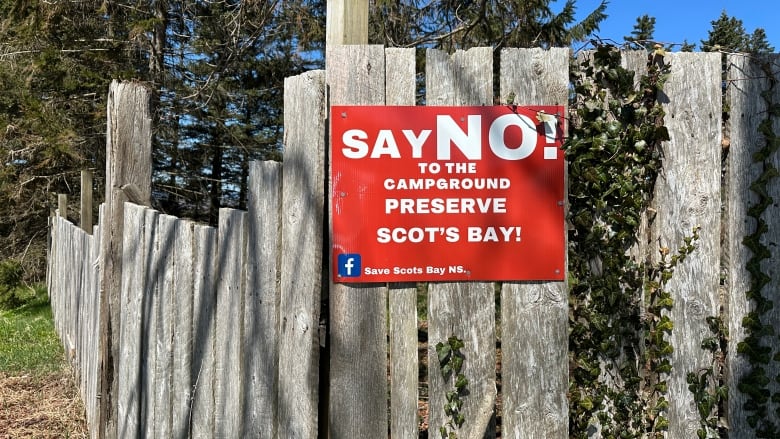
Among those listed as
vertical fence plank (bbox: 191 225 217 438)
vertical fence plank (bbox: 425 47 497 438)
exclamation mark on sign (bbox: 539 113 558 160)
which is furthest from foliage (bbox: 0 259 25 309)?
exclamation mark on sign (bbox: 539 113 558 160)

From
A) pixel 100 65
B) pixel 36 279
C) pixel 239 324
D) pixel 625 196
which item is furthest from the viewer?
pixel 36 279

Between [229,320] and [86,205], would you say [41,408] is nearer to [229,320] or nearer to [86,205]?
[229,320]

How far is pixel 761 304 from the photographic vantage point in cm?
238

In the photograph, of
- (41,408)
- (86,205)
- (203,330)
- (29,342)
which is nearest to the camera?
(203,330)

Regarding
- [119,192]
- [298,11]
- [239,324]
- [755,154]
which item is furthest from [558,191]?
[298,11]

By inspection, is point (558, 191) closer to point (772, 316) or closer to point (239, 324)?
point (772, 316)

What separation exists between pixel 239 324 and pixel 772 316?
7.01 feet

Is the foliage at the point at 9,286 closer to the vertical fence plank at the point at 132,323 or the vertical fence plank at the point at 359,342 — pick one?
the vertical fence plank at the point at 132,323

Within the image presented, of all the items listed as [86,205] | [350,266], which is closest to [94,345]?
[350,266]

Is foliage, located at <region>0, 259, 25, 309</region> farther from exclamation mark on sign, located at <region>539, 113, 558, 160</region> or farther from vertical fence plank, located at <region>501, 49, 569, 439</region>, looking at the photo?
exclamation mark on sign, located at <region>539, 113, 558, 160</region>

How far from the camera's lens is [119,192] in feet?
10.8

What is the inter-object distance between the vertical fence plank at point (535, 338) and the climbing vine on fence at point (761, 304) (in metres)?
0.71

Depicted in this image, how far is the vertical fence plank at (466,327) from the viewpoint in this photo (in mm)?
2340

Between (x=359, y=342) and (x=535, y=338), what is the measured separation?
687 millimetres
